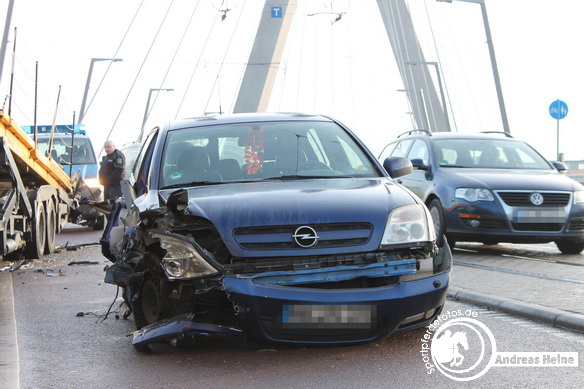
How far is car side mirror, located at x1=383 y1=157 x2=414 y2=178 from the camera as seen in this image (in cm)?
665

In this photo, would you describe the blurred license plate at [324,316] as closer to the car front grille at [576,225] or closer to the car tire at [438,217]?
the car tire at [438,217]

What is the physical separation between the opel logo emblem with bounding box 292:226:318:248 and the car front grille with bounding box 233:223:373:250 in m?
0.02

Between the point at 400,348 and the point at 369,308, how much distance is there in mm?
636

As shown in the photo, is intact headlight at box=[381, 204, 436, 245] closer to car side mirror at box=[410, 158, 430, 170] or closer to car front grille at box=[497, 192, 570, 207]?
car front grille at box=[497, 192, 570, 207]

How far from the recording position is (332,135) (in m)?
6.95

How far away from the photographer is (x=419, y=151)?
13336mm

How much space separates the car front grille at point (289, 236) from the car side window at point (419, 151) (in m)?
7.65

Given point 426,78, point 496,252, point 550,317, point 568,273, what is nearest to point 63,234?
point 496,252

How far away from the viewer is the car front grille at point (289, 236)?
5.09 m

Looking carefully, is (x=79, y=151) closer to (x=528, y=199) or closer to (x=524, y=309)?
(x=528, y=199)

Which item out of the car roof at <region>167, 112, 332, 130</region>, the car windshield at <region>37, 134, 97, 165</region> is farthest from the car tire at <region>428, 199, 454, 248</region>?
the car windshield at <region>37, 134, 97, 165</region>

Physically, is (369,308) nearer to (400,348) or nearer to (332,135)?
(400,348)

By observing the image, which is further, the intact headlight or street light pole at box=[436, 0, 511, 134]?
street light pole at box=[436, 0, 511, 134]

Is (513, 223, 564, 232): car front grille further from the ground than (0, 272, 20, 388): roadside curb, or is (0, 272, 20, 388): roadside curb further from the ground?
(0, 272, 20, 388): roadside curb
